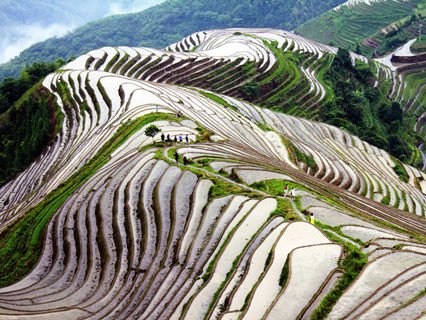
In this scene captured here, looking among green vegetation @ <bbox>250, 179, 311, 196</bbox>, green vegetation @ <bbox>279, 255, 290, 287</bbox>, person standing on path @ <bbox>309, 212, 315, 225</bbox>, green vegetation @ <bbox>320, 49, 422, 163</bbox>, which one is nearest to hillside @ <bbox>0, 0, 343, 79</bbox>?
green vegetation @ <bbox>320, 49, 422, 163</bbox>

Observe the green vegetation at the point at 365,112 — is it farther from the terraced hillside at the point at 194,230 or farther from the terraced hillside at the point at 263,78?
the terraced hillside at the point at 194,230

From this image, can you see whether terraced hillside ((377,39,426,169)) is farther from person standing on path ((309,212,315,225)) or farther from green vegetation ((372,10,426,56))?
person standing on path ((309,212,315,225))

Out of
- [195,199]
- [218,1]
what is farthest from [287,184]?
[218,1]

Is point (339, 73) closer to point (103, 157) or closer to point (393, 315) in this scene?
point (103, 157)

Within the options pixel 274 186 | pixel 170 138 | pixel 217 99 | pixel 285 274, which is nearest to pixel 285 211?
pixel 274 186

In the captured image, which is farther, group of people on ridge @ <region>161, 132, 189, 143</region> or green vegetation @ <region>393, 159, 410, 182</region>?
green vegetation @ <region>393, 159, 410, 182</region>

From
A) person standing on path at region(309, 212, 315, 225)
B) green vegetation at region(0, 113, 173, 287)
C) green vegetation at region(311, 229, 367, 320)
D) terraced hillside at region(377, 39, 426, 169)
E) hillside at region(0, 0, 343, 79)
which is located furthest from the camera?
hillside at region(0, 0, 343, 79)

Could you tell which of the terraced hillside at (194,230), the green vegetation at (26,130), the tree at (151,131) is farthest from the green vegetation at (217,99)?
the tree at (151,131)
